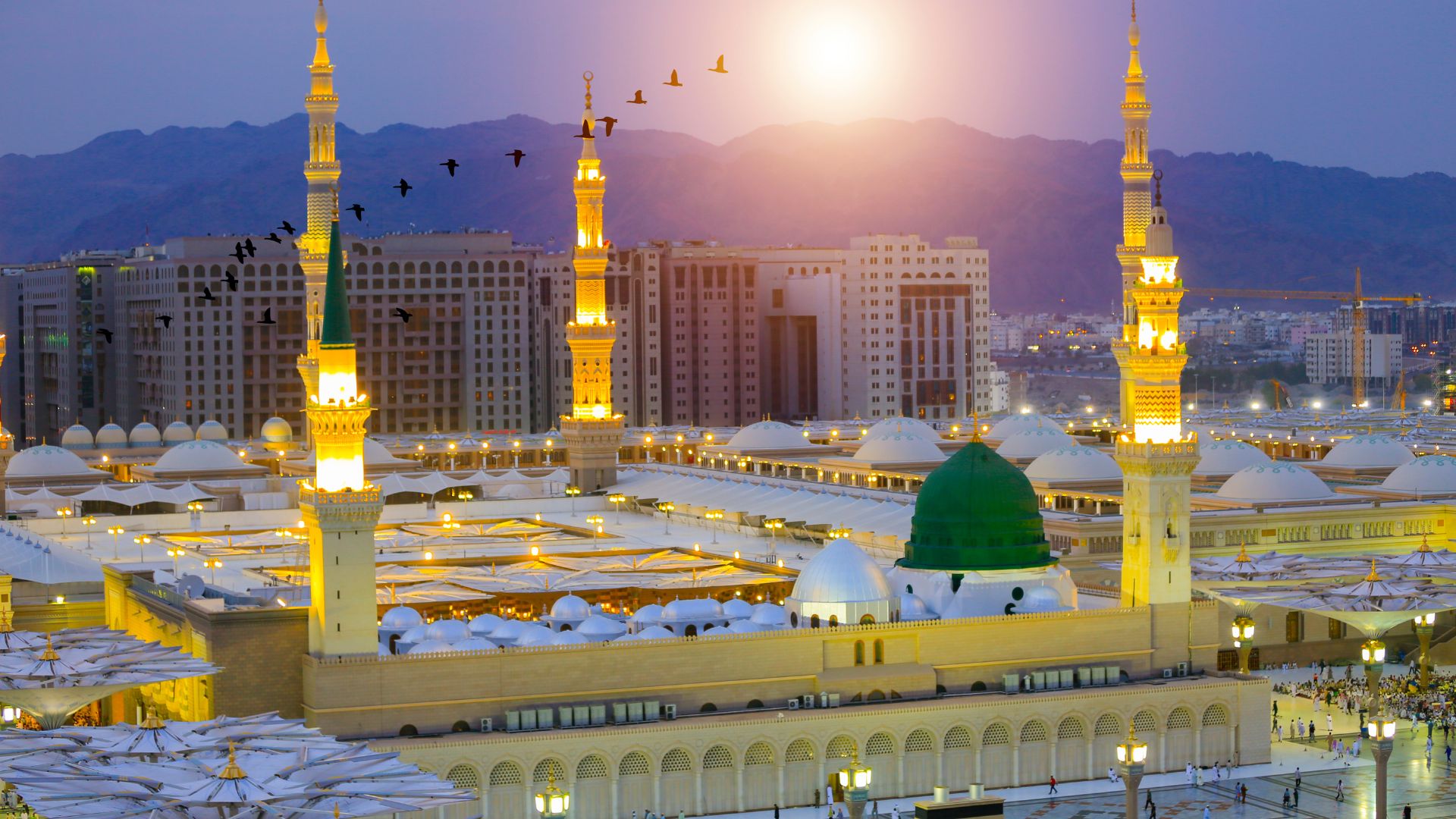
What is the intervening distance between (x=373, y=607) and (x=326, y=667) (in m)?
1.67

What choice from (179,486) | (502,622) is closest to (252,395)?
(179,486)

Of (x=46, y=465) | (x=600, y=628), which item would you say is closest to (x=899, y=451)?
(x=46, y=465)

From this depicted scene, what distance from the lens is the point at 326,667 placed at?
44.6 m

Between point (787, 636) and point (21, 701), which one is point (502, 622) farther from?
point (21, 701)

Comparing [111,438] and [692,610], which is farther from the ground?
[111,438]

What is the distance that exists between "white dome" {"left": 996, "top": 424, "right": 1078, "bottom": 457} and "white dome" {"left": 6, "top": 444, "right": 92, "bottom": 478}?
37.5 meters

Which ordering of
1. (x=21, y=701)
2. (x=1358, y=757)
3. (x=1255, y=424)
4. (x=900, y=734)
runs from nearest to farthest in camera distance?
(x=21, y=701) → (x=900, y=734) → (x=1358, y=757) → (x=1255, y=424)

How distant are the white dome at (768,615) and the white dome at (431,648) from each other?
674 cm

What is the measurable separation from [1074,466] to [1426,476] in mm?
11307

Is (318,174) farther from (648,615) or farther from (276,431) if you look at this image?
(276,431)

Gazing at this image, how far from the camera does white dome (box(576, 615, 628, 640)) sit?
156 ft

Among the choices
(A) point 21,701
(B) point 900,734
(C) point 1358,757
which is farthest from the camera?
(C) point 1358,757

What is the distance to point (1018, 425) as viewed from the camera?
102625 millimetres

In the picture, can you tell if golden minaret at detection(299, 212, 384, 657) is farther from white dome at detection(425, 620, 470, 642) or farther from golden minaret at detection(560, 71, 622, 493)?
golden minaret at detection(560, 71, 622, 493)
